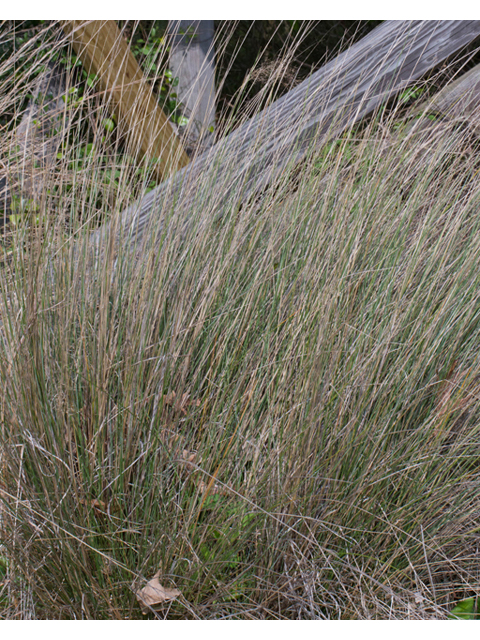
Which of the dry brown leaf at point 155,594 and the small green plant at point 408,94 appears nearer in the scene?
the dry brown leaf at point 155,594

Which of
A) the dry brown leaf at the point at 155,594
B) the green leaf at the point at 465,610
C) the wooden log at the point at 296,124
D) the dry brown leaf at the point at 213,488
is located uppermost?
the wooden log at the point at 296,124

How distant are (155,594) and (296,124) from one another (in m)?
1.58

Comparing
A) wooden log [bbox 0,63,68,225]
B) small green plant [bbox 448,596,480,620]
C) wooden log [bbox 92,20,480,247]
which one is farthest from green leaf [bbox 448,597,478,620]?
wooden log [bbox 0,63,68,225]

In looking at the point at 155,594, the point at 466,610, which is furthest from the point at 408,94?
the point at 155,594

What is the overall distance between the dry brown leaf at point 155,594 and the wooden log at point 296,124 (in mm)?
961

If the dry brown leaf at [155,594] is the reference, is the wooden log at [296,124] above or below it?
above

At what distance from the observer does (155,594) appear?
43.9 inches

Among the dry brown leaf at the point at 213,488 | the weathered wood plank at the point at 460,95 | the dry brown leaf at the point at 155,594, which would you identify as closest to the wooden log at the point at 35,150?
the dry brown leaf at the point at 213,488

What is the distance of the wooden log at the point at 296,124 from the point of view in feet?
5.92

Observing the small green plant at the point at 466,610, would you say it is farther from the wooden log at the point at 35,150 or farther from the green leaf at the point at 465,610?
the wooden log at the point at 35,150

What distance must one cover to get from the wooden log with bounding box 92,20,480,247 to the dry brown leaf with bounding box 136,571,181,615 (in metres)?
0.96

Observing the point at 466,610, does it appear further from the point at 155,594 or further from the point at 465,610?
the point at 155,594

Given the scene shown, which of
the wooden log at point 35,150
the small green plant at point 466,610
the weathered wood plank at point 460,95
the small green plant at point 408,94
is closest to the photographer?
the small green plant at point 466,610

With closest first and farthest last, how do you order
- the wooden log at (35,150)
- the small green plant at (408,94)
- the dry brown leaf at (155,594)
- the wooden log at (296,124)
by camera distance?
the dry brown leaf at (155,594) → the wooden log at (35,150) → the wooden log at (296,124) → the small green plant at (408,94)
